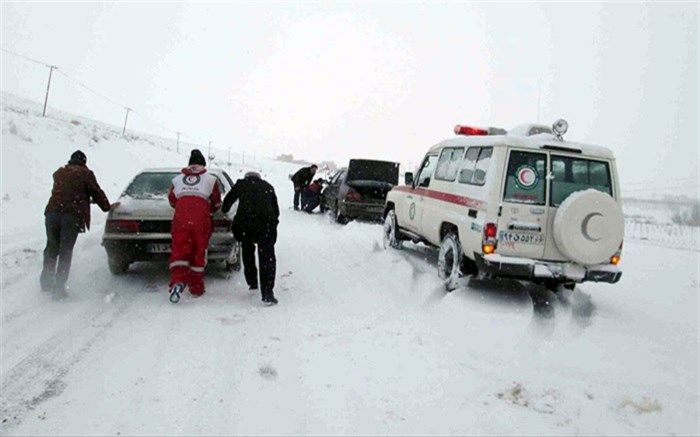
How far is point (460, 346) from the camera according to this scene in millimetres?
4766

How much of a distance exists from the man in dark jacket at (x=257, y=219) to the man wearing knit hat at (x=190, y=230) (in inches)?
13.6

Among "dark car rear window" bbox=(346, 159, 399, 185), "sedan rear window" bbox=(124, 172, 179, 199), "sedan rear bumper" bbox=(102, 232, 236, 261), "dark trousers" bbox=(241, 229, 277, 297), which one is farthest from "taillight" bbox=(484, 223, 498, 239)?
"dark car rear window" bbox=(346, 159, 399, 185)

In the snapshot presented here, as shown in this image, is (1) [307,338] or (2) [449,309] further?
(2) [449,309]

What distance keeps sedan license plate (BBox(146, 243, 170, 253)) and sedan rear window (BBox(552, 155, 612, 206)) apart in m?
4.98

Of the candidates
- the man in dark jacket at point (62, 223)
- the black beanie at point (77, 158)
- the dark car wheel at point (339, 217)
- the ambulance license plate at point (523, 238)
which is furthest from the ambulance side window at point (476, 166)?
the dark car wheel at point (339, 217)

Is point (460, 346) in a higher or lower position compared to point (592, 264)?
lower

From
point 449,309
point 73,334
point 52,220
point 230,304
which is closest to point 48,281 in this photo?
point 52,220

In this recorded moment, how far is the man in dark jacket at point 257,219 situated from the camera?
5934 millimetres

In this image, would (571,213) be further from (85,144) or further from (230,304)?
(85,144)

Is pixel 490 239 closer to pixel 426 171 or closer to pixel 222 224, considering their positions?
pixel 426 171

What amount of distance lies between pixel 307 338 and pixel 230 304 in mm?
1461

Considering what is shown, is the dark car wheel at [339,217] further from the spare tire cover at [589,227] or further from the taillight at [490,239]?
the spare tire cover at [589,227]

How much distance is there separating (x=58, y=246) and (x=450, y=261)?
5218 millimetres

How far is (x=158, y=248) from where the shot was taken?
6164 mm
